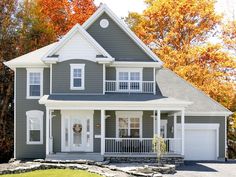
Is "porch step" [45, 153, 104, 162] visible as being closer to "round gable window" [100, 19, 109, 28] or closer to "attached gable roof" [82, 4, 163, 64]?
"attached gable roof" [82, 4, 163, 64]

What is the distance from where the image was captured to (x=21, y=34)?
1598 inches

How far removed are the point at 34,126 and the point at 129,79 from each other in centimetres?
666

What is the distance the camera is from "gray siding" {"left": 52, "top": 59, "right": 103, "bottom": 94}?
29797 mm

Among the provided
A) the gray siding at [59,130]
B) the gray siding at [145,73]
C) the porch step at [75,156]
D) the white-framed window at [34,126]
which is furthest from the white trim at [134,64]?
the porch step at [75,156]

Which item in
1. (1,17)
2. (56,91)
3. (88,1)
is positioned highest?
(88,1)

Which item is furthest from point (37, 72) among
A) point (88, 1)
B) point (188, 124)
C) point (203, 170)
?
point (88, 1)

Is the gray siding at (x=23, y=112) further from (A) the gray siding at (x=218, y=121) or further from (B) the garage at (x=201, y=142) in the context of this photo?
(B) the garage at (x=201, y=142)

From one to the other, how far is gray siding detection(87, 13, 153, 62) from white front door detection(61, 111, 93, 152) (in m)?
4.45

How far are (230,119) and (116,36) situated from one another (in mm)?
13738

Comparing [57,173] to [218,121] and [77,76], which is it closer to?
[77,76]

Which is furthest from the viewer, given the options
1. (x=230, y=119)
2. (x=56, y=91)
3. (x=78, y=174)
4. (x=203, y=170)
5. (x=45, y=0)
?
(x=45, y=0)

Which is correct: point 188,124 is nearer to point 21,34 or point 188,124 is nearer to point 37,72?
point 37,72

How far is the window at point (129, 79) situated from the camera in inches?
1222

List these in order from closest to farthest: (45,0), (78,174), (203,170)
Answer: (78,174)
(203,170)
(45,0)
